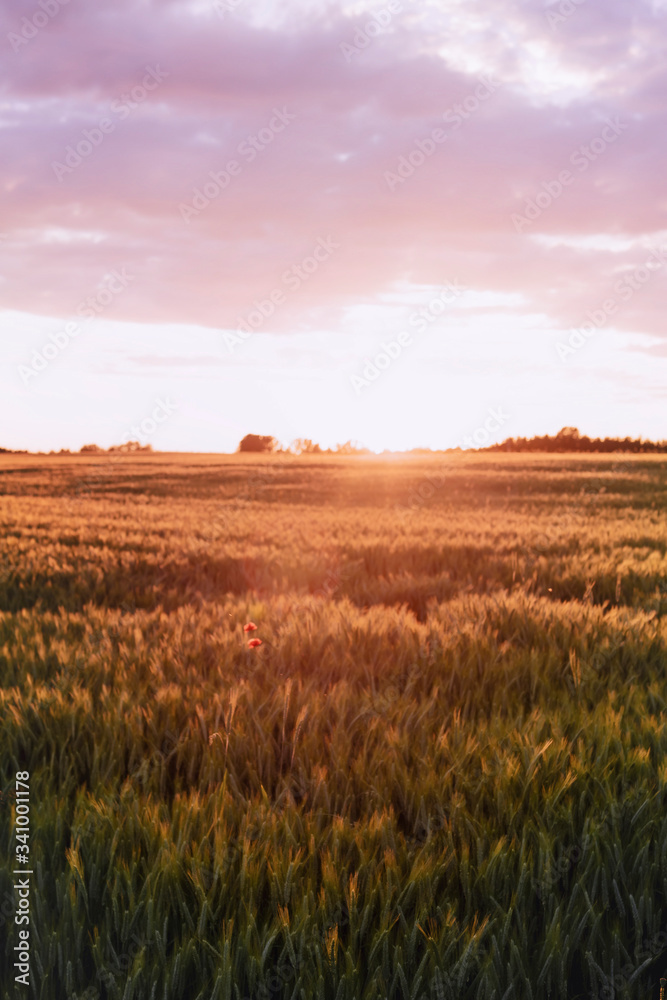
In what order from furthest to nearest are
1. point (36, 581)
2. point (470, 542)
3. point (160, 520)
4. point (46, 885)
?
point (160, 520), point (470, 542), point (36, 581), point (46, 885)

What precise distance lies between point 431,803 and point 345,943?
1.98 ft

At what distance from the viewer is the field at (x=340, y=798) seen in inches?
66.7

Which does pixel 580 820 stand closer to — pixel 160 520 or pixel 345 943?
pixel 345 943

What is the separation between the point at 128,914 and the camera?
5.87 feet

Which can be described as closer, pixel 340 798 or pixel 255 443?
pixel 340 798

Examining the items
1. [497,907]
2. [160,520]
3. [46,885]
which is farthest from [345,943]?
[160,520]

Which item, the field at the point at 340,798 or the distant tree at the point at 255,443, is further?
the distant tree at the point at 255,443

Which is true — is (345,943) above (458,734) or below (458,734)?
below

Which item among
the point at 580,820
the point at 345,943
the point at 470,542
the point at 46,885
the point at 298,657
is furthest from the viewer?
the point at 470,542

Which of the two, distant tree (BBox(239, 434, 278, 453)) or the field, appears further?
distant tree (BBox(239, 434, 278, 453))

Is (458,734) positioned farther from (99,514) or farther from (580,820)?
(99,514)

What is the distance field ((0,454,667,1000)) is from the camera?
169 cm

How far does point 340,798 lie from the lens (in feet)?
7.73

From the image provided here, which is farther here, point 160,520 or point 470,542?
point 160,520
